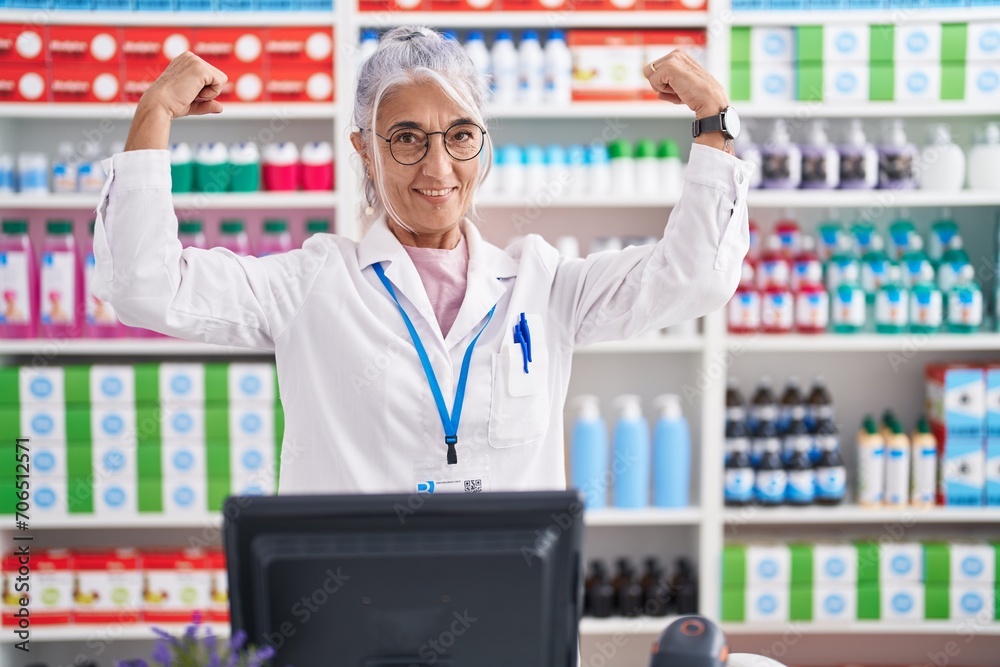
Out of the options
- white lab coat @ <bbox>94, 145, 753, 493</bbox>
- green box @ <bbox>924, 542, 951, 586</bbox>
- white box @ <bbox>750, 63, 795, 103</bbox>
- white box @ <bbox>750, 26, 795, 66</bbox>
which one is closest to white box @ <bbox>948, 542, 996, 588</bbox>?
green box @ <bbox>924, 542, 951, 586</bbox>

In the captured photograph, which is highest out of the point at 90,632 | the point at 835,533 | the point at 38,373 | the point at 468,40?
the point at 468,40

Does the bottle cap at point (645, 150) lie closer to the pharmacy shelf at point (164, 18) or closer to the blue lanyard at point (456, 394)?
the pharmacy shelf at point (164, 18)

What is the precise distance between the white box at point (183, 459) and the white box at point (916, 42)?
8.18ft

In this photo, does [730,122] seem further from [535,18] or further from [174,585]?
[174,585]

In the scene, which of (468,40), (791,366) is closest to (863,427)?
(791,366)

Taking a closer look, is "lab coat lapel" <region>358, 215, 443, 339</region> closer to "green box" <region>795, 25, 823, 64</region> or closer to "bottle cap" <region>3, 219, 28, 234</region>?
"bottle cap" <region>3, 219, 28, 234</region>

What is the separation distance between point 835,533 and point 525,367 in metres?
2.16

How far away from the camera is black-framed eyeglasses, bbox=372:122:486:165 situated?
150 centimetres

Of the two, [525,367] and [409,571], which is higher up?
[525,367]

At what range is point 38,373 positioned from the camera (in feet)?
9.33

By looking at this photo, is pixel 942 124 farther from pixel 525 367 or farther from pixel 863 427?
pixel 525 367

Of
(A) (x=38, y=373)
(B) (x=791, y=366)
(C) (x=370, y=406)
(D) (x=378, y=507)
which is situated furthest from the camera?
(B) (x=791, y=366)

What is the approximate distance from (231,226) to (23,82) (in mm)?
778

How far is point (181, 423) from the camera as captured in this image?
9.39ft
